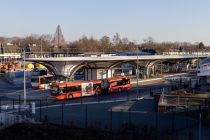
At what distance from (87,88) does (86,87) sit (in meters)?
0.28

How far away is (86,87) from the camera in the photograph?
58469 millimetres

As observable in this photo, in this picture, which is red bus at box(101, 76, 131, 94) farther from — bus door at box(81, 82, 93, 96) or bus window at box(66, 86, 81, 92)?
bus window at box(66, 86, 81, 92)

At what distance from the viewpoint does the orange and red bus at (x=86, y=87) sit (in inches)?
2167

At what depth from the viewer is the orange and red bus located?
55.0m

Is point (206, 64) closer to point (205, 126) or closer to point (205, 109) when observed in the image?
point (205, 109)

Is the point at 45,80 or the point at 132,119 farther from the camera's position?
the point at 45,80

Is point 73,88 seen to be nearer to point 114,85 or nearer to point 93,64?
point 114,85

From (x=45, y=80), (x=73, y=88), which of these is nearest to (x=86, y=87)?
(x=73, y=88)

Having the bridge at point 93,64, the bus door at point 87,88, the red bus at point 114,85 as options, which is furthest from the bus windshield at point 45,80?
the bus door at point 87,88

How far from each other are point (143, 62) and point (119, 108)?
50239mm

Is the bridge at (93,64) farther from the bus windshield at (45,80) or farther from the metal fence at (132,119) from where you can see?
the metal fence at (132,119)

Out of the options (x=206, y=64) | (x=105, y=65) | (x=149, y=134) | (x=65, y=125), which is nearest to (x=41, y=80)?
(x=105, y=65)

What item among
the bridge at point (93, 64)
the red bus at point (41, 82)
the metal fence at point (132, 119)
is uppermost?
the bridge at point (93, 64)

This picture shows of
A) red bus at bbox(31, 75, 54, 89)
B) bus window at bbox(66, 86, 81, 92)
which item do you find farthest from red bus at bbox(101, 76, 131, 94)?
red bus at bbox(31, 75, 54, 89)
